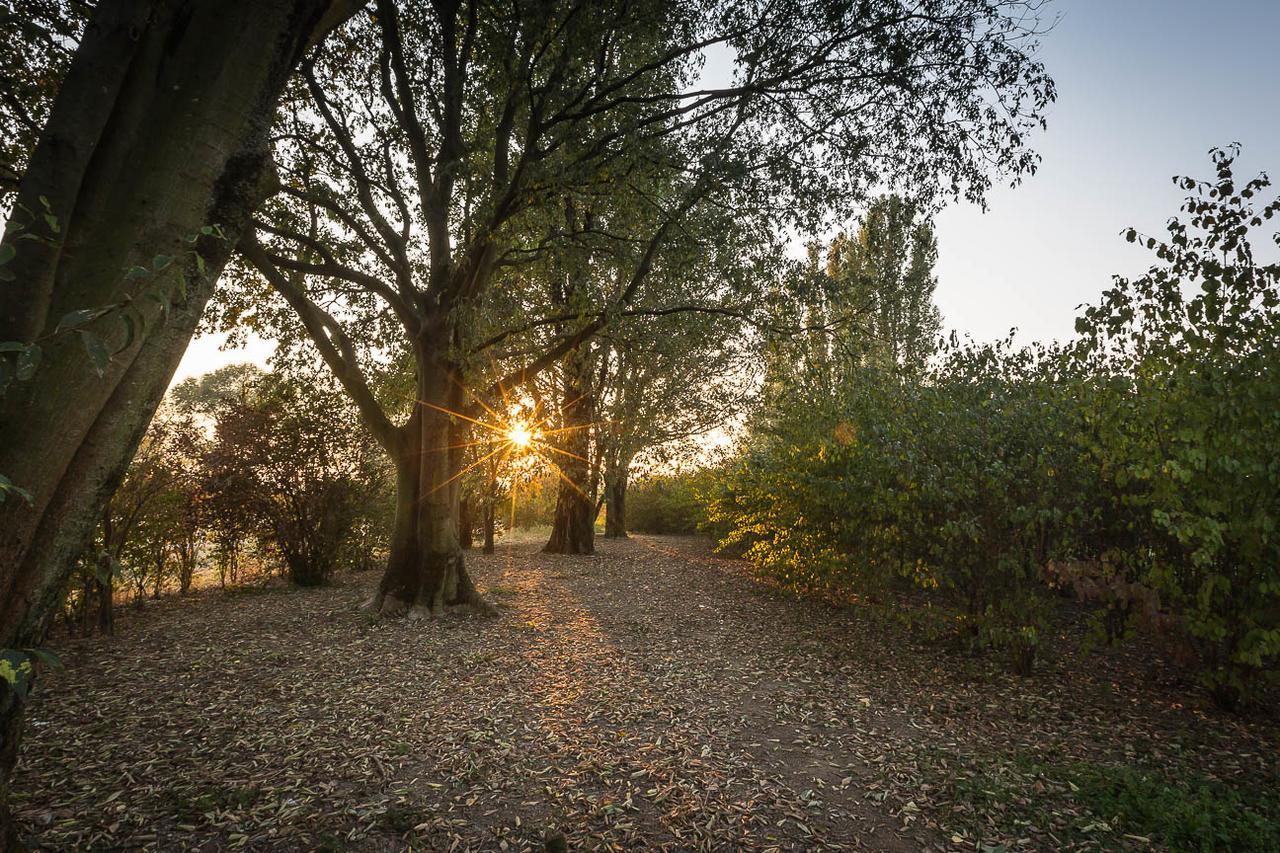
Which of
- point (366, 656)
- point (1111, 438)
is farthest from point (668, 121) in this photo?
point (366, 656)

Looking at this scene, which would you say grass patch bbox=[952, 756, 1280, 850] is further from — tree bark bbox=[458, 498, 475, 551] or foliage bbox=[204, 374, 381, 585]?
tree bark bbox=[458, 498, 475, 551]

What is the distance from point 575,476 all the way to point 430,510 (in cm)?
799

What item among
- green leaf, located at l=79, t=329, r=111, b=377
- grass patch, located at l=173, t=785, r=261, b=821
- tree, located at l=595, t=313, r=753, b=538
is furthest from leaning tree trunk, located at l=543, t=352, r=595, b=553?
green leaf, located at l=79, t=329, r=111, b=377

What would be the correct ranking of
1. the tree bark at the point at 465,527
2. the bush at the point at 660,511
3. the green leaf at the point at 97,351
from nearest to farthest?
the green leaf at the point at 97,351, the tree bark at the point at 465,527, the bush at the point at 660,511

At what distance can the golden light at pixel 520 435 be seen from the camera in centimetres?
1253

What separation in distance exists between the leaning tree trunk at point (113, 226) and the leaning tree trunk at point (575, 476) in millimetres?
11633

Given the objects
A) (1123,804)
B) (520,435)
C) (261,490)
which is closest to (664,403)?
(520,435)

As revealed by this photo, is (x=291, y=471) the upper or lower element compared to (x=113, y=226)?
lower

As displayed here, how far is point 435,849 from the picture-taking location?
3160 mm

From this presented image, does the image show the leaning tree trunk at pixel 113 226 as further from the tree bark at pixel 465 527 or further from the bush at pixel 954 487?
the tree bark at pixel 465 527

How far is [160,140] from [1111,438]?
22.6 feet

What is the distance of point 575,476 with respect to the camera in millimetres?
16312

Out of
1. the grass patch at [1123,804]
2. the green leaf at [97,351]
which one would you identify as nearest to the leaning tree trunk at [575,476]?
the grass patch at [1123,804]

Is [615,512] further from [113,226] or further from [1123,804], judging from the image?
[113,226]
